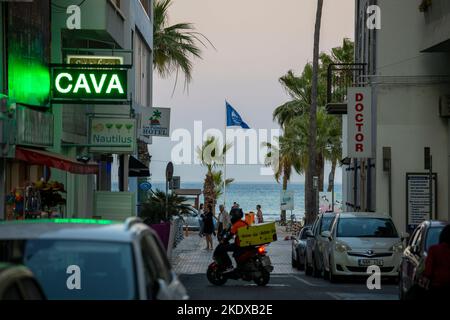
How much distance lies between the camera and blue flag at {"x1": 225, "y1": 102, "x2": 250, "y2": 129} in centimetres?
6469

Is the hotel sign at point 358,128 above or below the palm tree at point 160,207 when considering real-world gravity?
above

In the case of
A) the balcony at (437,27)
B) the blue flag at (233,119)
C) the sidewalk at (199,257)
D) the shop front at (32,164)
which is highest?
the balcony at (437,27)

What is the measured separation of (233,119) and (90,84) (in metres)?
38.4

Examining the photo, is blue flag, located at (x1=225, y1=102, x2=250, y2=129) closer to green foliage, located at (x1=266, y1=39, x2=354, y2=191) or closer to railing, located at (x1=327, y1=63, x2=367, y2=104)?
green foliage, located at (x1=266, y1=39, x2=354, y2=191)

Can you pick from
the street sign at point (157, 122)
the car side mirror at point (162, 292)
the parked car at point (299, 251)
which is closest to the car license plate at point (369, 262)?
the parked car at point (299, 251)

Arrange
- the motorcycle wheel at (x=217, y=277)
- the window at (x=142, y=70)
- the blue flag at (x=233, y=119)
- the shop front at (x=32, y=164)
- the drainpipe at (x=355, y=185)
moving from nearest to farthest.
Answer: the shop front at (x=32, y=164) < the motorcycle wheel at (x=217, y=277) < the drainpipe at (x=355, y=185) < the window at (x=142, y=70) < the blue flag at (x=233, y=119)

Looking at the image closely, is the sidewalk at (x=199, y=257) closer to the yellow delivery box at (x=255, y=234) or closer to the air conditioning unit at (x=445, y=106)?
the yellow delivery box at (x=255, y=234)

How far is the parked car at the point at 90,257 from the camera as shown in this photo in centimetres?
858

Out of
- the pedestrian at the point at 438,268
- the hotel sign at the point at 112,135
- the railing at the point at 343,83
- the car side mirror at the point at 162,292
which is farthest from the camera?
the railing at the point at 343,83

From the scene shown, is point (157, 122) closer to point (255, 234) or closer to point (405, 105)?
point (405, 105)

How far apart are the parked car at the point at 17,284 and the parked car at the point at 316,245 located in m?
20.1

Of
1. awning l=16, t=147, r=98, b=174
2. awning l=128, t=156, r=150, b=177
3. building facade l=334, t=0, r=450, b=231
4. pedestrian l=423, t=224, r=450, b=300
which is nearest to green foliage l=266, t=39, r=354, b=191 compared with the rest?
awning l=128, t=156, r=150, b=177
